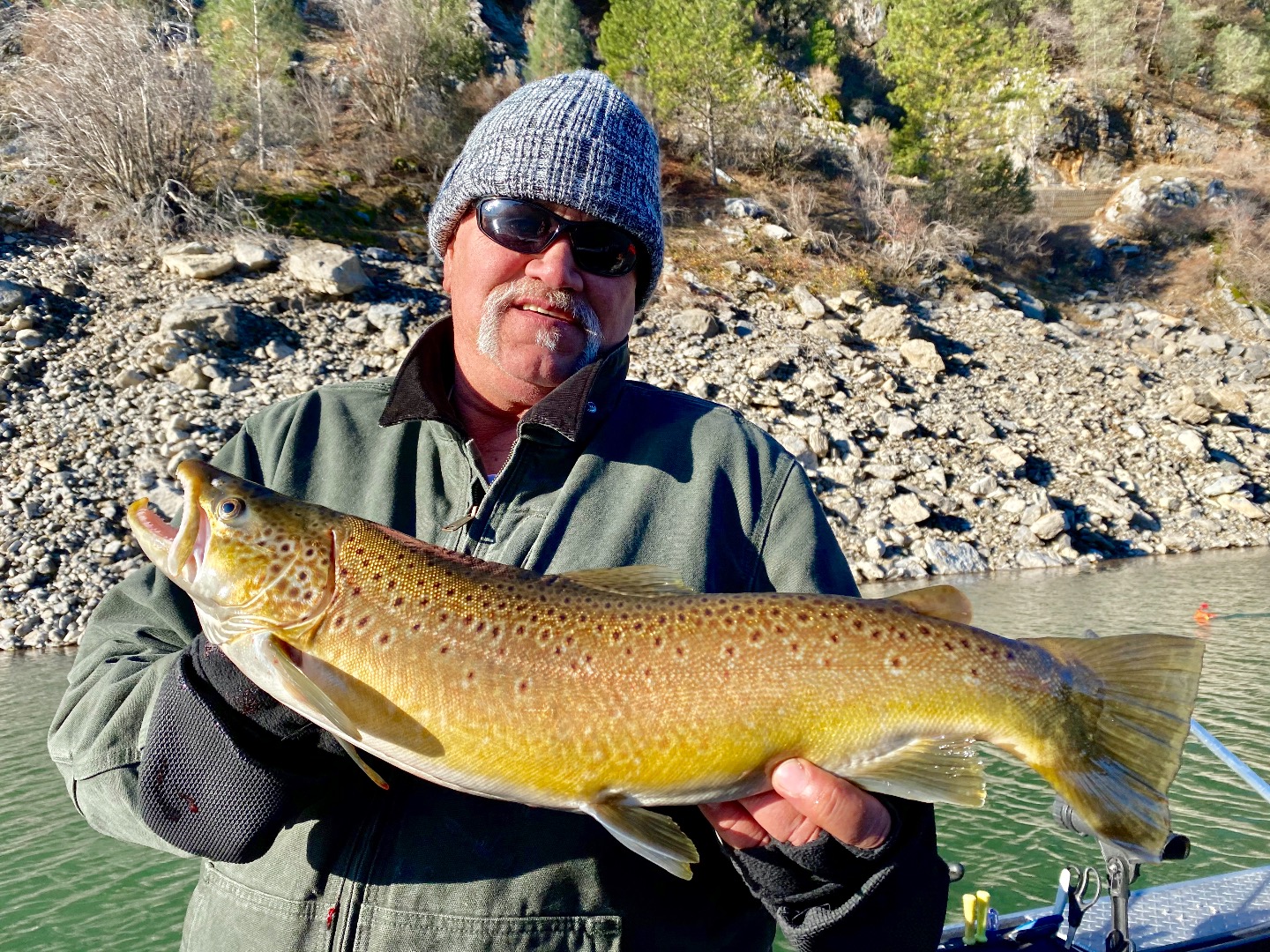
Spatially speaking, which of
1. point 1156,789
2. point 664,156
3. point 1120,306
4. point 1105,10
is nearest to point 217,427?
point 1156,789

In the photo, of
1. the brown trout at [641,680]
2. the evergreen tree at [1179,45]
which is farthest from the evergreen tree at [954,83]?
the brown trout at [641,680]

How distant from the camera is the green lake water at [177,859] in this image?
547 centimetres

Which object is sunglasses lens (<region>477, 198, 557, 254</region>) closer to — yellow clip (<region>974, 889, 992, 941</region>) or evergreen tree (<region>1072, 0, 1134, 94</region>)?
yellow clip (<region>974, 889, 992, 941</region>)

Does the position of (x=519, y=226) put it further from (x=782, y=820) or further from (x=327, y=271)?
(x=327, y=271)

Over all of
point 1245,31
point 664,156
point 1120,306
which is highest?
point 1245,31

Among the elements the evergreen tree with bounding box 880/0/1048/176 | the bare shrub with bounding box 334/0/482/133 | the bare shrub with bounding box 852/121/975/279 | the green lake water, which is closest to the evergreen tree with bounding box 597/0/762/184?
the bare shrub with bounding box 852/121/975/279

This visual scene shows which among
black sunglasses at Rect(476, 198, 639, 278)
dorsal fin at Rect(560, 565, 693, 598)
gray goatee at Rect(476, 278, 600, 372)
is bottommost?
dorsal fin at Rect(560, 565, 693, 598)

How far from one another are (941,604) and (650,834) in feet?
3.05

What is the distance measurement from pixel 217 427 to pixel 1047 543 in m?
15.8

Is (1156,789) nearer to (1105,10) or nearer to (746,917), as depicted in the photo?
(746,917)

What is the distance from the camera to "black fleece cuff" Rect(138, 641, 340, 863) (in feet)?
6.46

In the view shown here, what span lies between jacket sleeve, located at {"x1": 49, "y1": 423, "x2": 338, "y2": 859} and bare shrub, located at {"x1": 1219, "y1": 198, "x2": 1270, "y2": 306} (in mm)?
35929

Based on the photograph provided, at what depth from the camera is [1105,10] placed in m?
48.5

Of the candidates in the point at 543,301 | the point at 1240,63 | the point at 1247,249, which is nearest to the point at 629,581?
the point at 543,301
